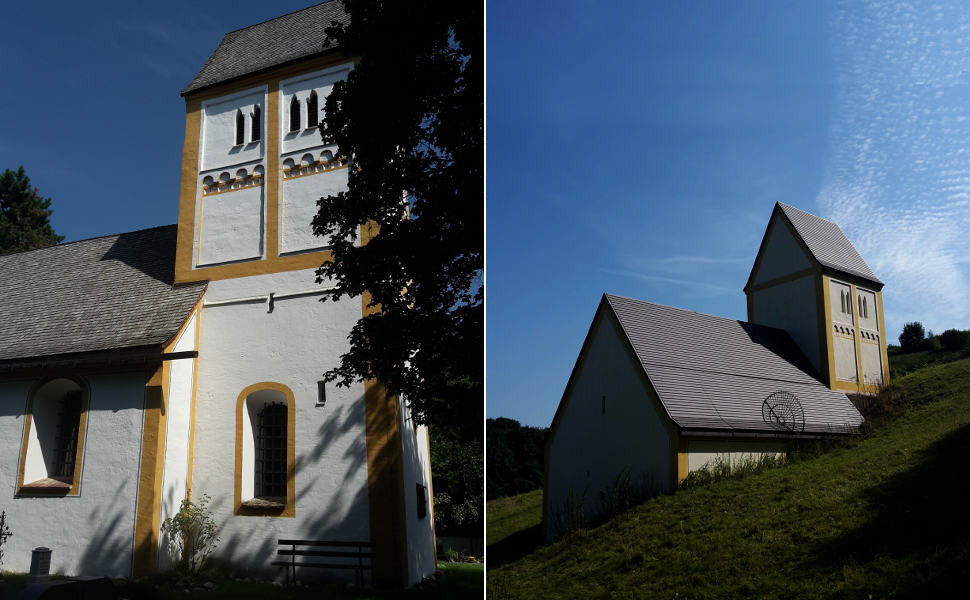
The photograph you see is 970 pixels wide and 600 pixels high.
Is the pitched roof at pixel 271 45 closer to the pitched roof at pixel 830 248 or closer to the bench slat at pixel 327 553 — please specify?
the bench slat at pixel 327 553

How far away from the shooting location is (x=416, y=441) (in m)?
9.16

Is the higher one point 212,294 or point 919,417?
point 212,294

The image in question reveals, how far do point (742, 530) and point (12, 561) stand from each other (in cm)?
406

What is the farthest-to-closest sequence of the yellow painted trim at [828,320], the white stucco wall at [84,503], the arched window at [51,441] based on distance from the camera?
the yellow painted trim at [828,320] < the arched window at [51,441] < the white stucco wall at [84,503]

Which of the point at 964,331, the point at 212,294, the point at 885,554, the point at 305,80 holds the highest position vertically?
the point at 305,80

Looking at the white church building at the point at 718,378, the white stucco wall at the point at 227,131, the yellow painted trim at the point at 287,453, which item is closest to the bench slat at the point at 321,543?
the yellow painted trim at the point at 287,453

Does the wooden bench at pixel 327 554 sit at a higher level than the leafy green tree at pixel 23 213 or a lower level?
lower

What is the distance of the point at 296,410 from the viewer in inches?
336

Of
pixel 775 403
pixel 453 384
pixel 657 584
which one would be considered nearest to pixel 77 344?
pixel 453 384

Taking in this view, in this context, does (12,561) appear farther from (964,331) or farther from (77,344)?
(964,331)

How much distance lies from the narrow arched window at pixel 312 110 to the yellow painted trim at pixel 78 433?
587 centimetres

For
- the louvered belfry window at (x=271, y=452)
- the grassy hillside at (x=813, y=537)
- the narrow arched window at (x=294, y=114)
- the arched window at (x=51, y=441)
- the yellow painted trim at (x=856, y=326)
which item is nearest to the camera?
the grassy hillside at (x=813, y=537)

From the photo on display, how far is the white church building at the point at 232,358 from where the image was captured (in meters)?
4.85

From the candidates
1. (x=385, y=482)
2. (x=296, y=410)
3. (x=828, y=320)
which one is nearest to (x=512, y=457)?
(x=385, y=482)
